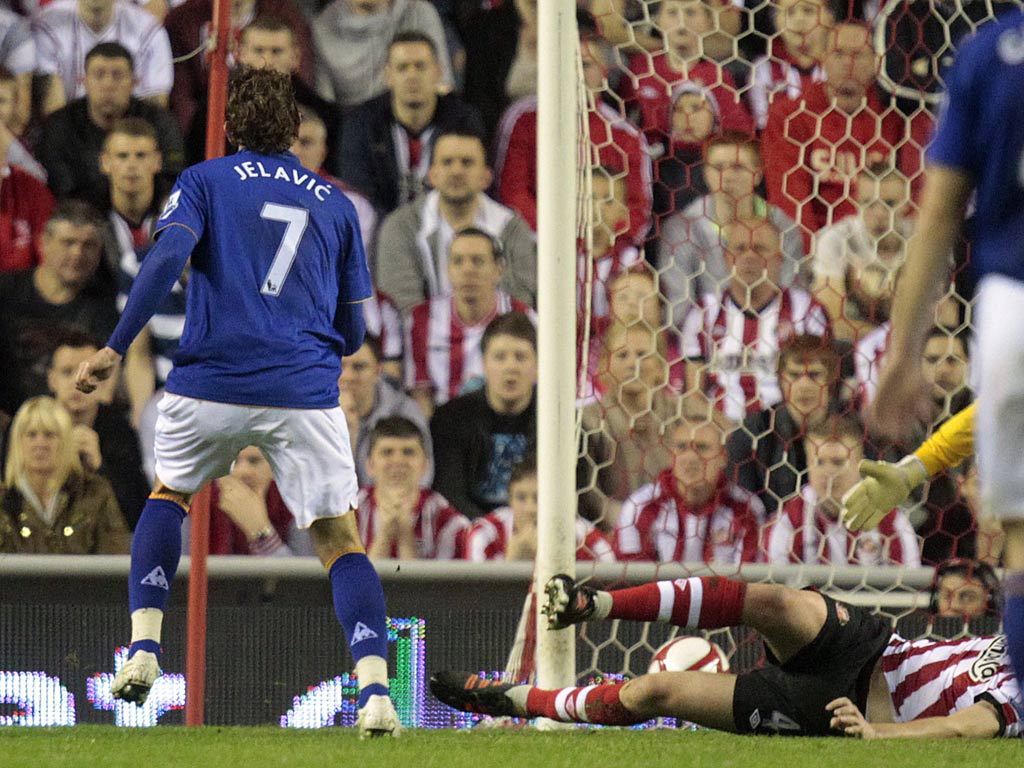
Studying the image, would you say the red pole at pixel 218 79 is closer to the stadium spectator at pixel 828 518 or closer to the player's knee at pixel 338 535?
the player's knee at pixel 338 535

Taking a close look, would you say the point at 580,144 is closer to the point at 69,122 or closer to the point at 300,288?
the point at 300,288

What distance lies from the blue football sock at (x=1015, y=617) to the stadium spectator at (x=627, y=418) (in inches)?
124

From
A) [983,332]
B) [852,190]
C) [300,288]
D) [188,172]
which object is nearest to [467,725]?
[300,288]

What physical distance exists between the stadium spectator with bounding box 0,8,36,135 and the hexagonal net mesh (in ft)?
6.86

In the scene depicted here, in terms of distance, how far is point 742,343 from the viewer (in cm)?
529

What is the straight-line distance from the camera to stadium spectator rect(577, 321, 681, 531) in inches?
203

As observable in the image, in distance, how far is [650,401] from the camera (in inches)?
200

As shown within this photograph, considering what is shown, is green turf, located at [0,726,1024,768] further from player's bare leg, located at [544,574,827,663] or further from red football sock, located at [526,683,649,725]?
player's bare leg, located at [544,574,827,663]

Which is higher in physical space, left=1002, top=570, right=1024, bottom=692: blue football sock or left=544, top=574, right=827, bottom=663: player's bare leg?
left=1002, top=570, right=1024, bottom=692: blue football sock

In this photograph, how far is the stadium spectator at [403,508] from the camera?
216 inches

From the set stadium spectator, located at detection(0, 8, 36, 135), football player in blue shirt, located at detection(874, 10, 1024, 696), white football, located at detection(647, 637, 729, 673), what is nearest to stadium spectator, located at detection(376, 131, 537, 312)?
stadium spectator, located at detection(0, 8, 36, 135)

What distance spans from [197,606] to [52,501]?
1340 millimetres

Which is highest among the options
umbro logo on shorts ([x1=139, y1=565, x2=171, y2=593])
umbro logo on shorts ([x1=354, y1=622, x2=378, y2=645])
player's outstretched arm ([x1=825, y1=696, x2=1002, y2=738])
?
umbro logo on shorts ([x1=139, y1=565, x2=171, y2=593])

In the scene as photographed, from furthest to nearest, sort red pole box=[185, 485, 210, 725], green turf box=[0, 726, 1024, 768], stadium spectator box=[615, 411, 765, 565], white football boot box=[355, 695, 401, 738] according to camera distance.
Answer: stadium spectator box=[615, 411, 765, 565]
red pole box=[185, 485, 210, 725]
white football boot box=[355, 695, 401, 738]
green turf box=[0, 726, 1024, 768]
